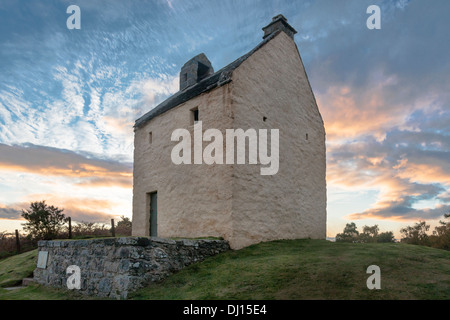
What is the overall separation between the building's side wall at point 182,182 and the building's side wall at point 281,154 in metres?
0.51

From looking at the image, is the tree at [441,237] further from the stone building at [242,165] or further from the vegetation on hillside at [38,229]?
the vegetation on hillside at [38,229]

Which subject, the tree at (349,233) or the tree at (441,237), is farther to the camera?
the tree at (349,233)

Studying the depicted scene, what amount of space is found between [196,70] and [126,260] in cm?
1118

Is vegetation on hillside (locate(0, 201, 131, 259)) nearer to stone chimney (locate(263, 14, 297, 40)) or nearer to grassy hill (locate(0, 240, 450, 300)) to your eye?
grassy hill (locate(0, 240, 450, 300))

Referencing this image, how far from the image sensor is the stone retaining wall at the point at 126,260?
7.27 metres

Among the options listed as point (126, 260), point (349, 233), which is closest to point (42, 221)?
point (126, 260)

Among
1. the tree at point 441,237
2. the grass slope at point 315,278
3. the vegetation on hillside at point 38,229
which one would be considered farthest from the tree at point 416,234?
the vegetation on hillside at point 38,229

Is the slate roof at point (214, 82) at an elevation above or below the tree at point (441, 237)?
above

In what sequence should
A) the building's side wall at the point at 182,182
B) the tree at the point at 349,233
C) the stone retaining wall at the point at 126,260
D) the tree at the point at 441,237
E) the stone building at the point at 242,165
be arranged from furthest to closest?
the tree at the point at 349,233 → the tree at the point at 441,237 → the stone building at the point at 242,165 → the building's side wall at the point at 182,182 → the stone retaining wall at the point at 126,260

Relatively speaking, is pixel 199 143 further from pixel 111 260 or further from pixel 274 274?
pixel 274 274

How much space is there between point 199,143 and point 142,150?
5.03 meters

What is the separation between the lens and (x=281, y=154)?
1259 centimetres

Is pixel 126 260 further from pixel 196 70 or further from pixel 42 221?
pixel 42 221
